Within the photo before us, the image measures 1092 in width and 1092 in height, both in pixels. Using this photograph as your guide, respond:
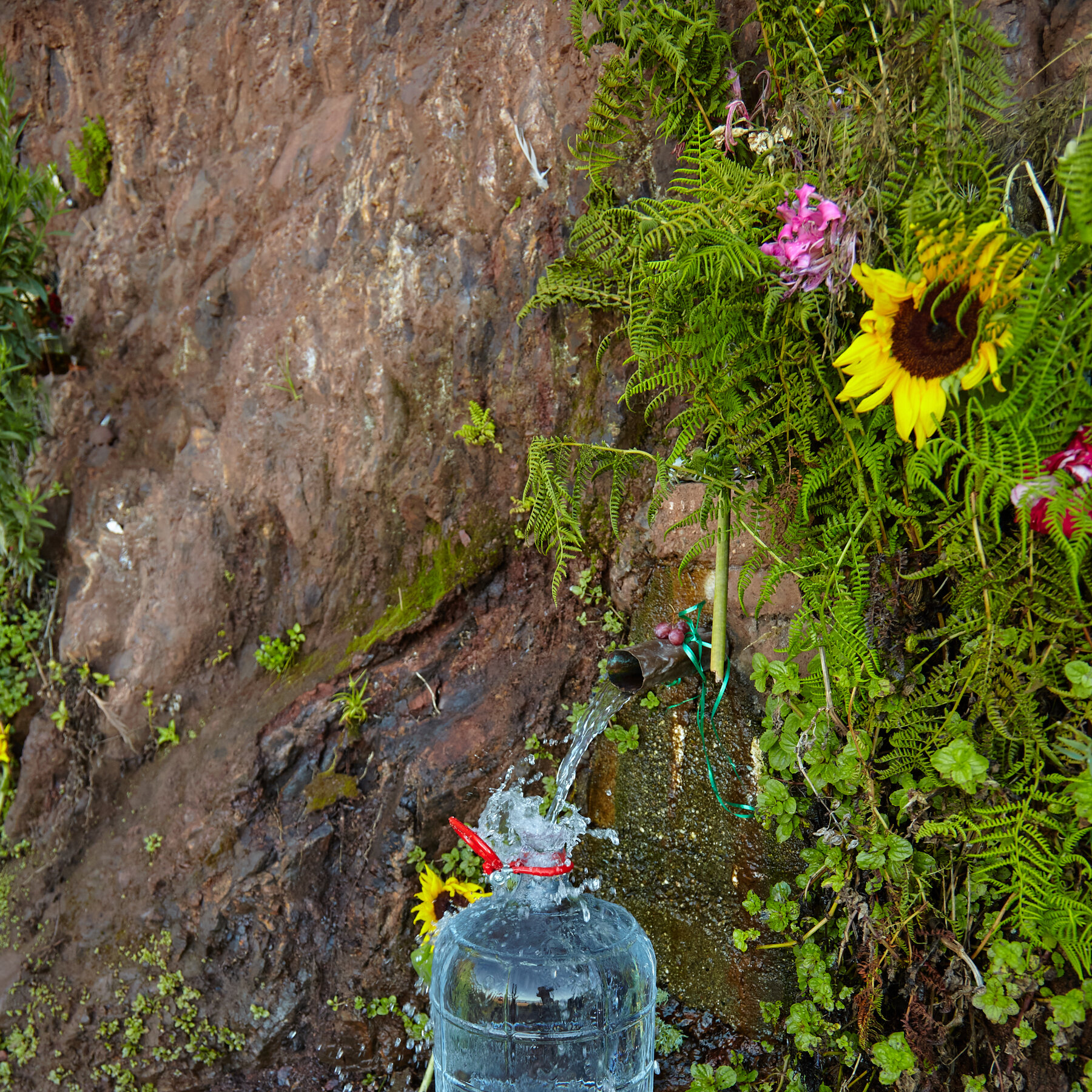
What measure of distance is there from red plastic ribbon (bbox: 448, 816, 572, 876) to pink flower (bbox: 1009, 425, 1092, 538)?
1214mm

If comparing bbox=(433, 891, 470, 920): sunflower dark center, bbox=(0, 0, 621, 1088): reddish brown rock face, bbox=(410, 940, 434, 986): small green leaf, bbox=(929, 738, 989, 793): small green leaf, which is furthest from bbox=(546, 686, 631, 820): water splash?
bbox=(929, 738, 989, 793): small green leaf

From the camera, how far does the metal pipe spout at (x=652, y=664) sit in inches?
80.1

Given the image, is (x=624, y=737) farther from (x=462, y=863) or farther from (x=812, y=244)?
(x=812, y=244)

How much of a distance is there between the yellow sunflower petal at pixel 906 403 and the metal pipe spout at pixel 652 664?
80 centimetres

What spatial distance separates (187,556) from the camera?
3205 millimetres

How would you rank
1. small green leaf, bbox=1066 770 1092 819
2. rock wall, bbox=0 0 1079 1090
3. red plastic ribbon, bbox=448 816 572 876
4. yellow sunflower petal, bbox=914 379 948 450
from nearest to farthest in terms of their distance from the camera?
1. small green leaf, bbox=1066 770 1092 819
2. yellow sunflower petal, bbox=914 379 948 450
3. red plastic ribbon, bbox=448 816 572 876
4. rock wall, bbox=0 0 1079 1090

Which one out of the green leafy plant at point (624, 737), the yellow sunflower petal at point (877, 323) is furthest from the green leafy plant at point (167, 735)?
the yellow sunflower petal at point (877, 323)

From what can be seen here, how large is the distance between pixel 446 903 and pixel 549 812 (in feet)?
1.45

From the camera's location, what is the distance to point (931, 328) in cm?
143

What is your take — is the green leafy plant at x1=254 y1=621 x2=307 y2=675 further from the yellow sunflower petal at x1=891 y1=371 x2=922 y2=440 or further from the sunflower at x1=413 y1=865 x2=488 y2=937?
the yellow sunflower petal at x1=891 y1=371 x2=922 y2=440

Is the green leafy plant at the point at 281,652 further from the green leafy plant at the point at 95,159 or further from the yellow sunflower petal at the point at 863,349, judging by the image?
the green leafy plant at the point at 95,159

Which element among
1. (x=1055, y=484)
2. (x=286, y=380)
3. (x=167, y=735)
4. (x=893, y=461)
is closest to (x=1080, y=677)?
(x=1055, y=484)

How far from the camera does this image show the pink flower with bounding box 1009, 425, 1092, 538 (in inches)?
52.7

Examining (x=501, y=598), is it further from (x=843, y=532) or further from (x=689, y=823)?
(x=843, y=532)
